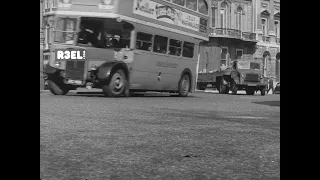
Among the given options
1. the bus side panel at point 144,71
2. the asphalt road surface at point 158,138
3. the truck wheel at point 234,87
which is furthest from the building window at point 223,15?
the bus side panel at point 144,71

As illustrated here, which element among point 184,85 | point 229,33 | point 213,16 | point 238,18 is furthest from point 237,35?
point 184,85

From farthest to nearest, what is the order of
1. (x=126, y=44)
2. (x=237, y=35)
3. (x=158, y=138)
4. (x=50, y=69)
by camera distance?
(x=126, y=44), (x=237, y=35), (x=50, y=69), (x=158, y=138)

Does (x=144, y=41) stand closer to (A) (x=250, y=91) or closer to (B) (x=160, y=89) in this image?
(B) (x=160, y=89)

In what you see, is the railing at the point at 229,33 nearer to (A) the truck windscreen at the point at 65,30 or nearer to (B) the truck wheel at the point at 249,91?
(B) the truck wheel at the point at 249,91

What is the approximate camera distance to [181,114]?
5164mm

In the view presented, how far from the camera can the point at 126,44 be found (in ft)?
17.8

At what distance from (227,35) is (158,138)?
→ 1231mm

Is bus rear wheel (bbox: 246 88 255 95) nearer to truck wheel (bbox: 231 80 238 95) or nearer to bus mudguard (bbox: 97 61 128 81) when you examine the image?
truck wheel (bbox: 231 80 238 95)

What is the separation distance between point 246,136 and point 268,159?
3.20ft

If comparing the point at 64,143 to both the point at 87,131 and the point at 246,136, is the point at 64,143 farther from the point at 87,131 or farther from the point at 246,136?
the point at 246,136

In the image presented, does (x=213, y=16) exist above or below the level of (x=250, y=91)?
above

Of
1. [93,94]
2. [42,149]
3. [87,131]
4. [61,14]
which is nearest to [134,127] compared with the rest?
[87,131]

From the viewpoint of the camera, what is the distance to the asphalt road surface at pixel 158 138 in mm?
2793
